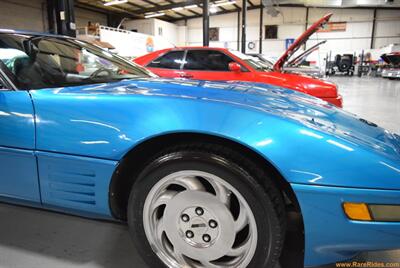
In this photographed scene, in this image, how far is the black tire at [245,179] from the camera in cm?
105

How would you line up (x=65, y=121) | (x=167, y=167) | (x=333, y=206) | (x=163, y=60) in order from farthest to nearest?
(x=163, y=60)
(x=65, y=121)
(x=167, y=167)
(x=333, y=206)

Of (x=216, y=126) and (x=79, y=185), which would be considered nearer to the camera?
(x=216, y=126)

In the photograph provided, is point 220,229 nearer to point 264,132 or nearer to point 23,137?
point 264,132

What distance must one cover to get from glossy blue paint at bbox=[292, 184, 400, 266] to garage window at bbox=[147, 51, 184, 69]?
400 cm

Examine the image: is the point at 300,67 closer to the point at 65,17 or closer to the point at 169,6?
the point at 65,17

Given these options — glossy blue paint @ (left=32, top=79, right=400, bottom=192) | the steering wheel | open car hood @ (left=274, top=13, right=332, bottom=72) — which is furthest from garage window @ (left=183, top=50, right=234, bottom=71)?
glossy blue paint @ (left=32, top=79, right=400, bottom=192)

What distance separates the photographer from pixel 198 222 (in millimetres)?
1186

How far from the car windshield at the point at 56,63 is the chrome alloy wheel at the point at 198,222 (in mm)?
763

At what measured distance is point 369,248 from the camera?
1030mm

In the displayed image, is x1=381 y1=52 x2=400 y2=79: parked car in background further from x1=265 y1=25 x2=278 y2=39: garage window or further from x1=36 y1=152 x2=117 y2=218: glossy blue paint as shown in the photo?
x1=36 y1=152 x2=117 y2=218: glossy blue paint

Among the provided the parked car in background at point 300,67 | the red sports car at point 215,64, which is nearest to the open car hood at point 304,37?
the red sports car at point 215,64

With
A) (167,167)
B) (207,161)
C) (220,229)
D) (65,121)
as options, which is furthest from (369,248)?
(65,121)

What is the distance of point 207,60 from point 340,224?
4.01 metres

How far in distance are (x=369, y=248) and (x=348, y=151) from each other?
329 millimetres
